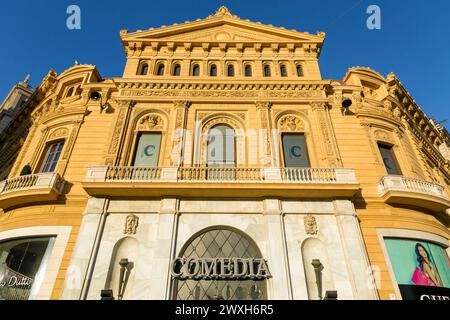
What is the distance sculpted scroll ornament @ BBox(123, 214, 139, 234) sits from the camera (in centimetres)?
1173

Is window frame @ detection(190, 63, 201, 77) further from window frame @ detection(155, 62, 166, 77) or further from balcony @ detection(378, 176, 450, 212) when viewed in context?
balcony @ detection(378, 176, 450, 212)

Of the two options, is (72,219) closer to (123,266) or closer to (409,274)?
(123,266)

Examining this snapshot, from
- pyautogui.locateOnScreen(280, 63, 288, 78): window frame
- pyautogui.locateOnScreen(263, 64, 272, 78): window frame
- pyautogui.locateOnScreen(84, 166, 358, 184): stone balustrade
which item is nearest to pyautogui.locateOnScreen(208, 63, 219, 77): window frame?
pyautogui.locateOnScreen(263, 64, 272, 78): window frame

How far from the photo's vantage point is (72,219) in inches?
483

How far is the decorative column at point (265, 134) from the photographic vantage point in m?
14.1

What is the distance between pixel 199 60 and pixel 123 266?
46.3 ft

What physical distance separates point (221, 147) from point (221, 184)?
350cm

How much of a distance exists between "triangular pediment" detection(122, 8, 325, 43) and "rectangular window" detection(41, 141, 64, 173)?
8.82m

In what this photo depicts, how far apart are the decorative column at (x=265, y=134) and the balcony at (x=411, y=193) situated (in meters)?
5.60

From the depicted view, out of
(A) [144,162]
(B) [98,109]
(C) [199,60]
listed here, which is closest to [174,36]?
(C) [199,60]

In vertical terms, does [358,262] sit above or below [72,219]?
below

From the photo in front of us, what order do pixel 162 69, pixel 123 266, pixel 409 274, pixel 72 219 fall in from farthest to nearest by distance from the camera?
pixel 162 69 < pixel 72 219 < pixel 409 274 < pixel 123 266

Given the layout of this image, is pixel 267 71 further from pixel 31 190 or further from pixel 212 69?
pixel 31 190

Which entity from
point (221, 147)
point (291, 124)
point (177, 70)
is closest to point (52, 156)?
point (177, 70)
